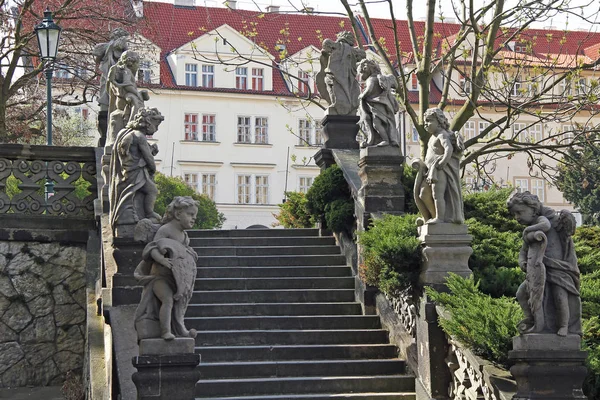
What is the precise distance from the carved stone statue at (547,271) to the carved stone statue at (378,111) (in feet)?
16.8

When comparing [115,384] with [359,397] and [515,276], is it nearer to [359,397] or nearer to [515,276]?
[359,397]

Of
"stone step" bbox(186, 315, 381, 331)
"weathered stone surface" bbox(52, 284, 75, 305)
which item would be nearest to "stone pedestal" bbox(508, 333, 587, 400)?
Result: "stone step" bbox(186, 315, 381, 331)

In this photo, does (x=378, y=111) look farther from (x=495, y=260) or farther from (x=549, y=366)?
(x=549, y=366)

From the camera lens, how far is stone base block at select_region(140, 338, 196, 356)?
9422 millimetres

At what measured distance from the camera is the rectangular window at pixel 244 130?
5995 cm

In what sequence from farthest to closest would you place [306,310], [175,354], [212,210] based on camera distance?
1. [212,210]
2. [306,310]
3. [175,354]

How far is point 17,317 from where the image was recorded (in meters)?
14.8

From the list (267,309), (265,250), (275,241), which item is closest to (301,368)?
(267,309)

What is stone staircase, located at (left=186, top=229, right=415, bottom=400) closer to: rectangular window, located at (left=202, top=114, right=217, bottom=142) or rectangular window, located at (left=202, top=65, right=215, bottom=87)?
rectangular window, located at (left=202, top=114, right=217, bottom=142)

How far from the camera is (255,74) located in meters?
59.8

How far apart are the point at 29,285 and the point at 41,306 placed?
33 centimetres

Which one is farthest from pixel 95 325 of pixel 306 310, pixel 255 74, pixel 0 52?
pixel 255 74

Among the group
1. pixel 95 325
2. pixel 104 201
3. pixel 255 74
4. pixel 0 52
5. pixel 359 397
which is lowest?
pixel 359 397

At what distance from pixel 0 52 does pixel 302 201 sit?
344 inches
